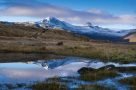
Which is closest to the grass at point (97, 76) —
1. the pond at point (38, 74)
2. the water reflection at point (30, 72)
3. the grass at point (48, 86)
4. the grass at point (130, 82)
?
the pond at point (38, 74)

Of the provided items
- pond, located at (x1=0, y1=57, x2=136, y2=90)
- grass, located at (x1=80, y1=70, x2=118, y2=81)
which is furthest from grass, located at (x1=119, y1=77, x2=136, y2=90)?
grass, located at (x1=80, y1=70, x2=118, y2=81)

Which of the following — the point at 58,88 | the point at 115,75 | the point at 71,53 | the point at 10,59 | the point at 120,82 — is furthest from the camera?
the point at 71,53

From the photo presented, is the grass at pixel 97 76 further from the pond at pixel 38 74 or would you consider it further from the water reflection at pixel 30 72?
the water reflection at pixel 30 72

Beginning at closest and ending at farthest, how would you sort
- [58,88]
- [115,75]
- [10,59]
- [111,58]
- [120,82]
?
[58,88] < [120,82] < [115,75] < [10,59] < [111,58]

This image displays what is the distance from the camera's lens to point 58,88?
25047 millimetres

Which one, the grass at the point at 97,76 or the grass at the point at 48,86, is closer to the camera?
the grass at the point at 48,86

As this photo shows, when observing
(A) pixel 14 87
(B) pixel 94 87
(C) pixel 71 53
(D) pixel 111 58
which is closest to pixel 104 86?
(B) pixel 94 87

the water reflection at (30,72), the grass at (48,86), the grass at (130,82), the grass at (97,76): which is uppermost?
the grass at (48,86)

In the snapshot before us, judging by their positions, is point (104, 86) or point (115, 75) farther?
point (115, 75)

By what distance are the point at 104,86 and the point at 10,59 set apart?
98.0 feet

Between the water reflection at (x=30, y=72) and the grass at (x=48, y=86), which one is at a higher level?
the grass at (x=48, y=86)

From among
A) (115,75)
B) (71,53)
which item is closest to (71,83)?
(115,75)

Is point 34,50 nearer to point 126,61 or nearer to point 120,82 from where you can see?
point 126,61

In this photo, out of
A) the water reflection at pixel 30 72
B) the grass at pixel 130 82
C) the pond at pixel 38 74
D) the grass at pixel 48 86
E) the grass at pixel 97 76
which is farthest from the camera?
the water reflection at pixel 30 72
